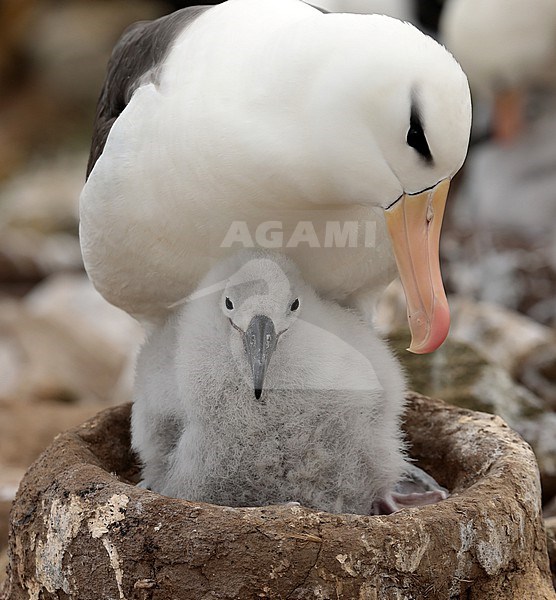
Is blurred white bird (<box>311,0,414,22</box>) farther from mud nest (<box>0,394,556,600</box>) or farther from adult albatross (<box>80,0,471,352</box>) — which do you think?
mud nest (<box>0,394,556,600</box>)

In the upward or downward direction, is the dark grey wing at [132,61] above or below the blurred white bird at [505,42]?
above

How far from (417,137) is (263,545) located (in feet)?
2.74

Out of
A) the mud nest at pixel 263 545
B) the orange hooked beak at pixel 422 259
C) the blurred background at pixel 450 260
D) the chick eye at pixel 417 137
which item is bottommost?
the blurred background at pixel 450 260

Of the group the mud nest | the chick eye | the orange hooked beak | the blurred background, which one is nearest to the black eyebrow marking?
the chick eye

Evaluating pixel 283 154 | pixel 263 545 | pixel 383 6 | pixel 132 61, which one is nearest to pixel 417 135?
pixel 283 154

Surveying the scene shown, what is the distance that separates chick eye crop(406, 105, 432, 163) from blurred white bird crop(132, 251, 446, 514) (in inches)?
16.8

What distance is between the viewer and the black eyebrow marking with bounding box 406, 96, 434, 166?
86.4 inches

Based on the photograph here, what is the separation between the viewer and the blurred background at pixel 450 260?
13.5 ft

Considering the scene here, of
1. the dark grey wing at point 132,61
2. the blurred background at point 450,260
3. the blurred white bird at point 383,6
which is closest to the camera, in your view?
the dark grey wing at point 132,61

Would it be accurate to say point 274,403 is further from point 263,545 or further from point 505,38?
point 505,38

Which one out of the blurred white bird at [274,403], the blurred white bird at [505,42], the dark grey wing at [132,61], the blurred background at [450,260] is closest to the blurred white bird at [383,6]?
the blurred background at [450,260]

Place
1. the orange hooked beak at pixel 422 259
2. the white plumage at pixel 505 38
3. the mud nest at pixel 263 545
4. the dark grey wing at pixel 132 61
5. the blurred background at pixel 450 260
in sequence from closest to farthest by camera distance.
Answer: the mud nest at pixel 263 545
the orange hooked beak at pixel 422 259
the dark grey wing at pixel 132 61
the blurred background at pixel 450 260
the white plumage at pixel 505 38

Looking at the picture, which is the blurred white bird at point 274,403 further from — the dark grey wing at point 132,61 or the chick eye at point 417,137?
the dark grey wing at point 132,61

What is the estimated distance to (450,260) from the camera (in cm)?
746
